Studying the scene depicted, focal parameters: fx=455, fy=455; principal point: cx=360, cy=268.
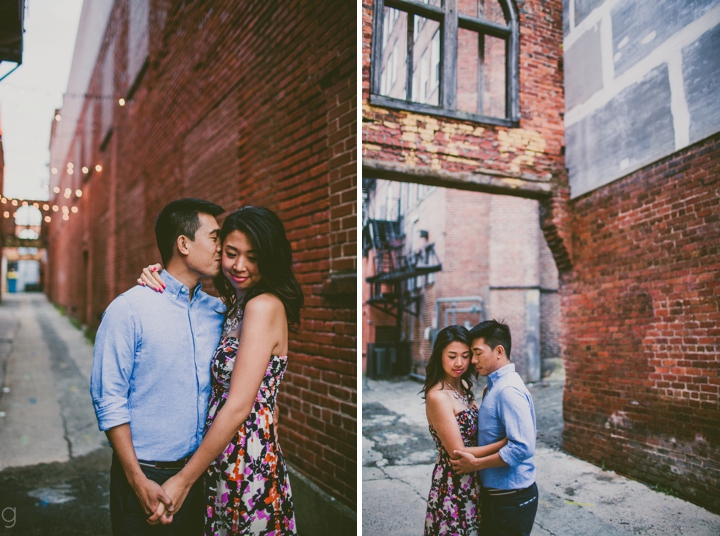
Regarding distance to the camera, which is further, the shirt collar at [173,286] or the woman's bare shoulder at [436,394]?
the woman's bare shoulder at [436,394]

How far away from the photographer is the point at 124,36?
7.54 m

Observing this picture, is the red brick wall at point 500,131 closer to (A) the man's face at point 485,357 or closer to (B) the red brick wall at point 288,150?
(B) the red brick wall at point 288,150

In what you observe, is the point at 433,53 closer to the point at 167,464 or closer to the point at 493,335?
the point at 493,335

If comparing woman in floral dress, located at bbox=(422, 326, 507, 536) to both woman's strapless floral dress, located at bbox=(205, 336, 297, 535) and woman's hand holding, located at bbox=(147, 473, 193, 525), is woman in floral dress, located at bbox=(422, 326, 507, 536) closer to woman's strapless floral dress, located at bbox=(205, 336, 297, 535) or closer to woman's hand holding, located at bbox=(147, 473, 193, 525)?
woman's strapless floral dress, located at bbox=(205, 336, 297, 535)

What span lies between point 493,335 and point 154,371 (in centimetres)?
133

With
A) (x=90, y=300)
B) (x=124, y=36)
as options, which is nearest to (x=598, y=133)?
(x=124, y=36)

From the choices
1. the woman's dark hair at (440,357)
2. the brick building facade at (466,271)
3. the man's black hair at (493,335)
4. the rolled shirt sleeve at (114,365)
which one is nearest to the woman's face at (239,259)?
the rolled shirt sleeve at (114,365)

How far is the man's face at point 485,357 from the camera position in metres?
1.92

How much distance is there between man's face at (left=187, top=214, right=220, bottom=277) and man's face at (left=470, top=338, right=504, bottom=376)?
3.69ft

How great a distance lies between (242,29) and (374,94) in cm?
208

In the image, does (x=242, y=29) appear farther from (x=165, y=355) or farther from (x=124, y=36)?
(x=124, y=36)

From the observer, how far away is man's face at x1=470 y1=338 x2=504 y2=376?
1.92m

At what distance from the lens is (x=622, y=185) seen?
99.0 inches

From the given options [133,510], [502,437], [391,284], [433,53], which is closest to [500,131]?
[433,53]
